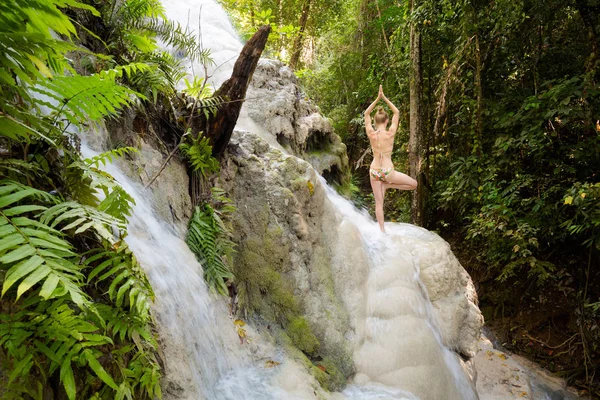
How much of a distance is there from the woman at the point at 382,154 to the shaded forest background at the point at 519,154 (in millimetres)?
1958

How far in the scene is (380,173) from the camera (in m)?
6.21

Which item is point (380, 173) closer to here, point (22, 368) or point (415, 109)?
point (415, 109)

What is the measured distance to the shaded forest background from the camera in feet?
20.5

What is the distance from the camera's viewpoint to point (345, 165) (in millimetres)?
8883

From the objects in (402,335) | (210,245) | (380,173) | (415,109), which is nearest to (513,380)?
(402,335)

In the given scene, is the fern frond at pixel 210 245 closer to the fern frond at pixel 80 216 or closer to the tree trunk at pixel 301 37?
the fern frond at pixel 80 216

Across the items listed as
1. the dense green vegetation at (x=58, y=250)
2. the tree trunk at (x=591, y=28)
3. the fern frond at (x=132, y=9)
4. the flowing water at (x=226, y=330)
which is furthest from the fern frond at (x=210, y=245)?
the tree trunk at (x=591, y=28)

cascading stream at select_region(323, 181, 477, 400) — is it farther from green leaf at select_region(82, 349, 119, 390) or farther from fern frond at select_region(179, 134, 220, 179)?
green leaf at select_region(82, 349, 119, 390)

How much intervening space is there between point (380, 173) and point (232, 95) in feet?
9.41

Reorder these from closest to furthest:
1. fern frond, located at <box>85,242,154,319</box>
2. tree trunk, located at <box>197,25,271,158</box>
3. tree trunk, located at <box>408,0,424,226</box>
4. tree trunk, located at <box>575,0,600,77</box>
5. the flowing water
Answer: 1. fern frond, located at <box>85,242,154,319</box>
2. the flowing water
3. tree trunk, located at <box>197,25,271,158</box>
4. tree trunk, located at <box>575,0,600,77</box>
5. tree trunk, located at <box>408,0,424,226</box>

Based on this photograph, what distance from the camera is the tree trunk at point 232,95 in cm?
436

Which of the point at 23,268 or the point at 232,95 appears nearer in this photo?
the point at 23,268

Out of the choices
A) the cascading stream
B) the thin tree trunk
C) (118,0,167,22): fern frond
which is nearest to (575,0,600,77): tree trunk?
the thin tree trunk

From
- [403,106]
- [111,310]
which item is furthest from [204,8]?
[111,310]
